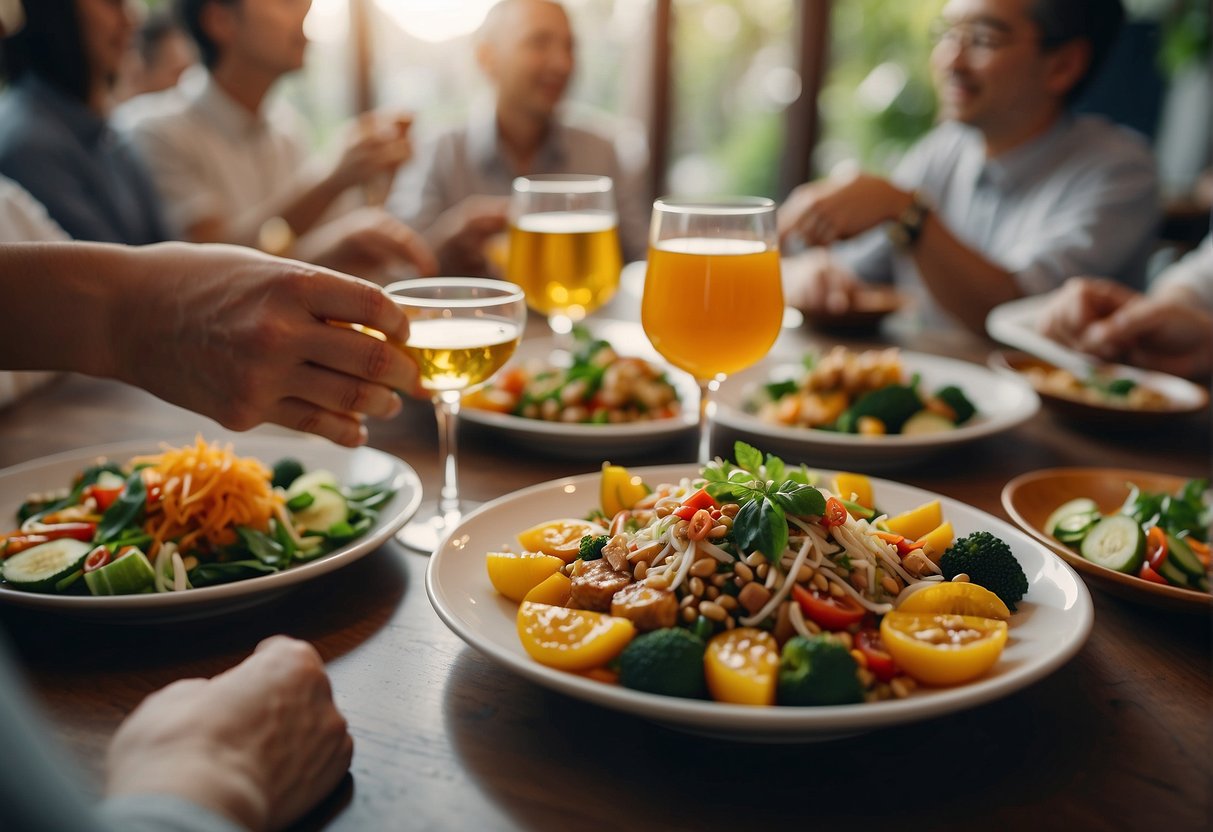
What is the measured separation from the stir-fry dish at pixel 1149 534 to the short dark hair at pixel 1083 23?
8.80 feet

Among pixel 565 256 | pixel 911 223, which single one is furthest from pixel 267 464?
pixel 911 223

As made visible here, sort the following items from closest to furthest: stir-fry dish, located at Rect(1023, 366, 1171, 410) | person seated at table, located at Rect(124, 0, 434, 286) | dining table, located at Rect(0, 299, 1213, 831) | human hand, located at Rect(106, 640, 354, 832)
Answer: human hand, located at Rect(106, 640, 354, 832), dining table, located at Rect(0, 299, 1213, 831), stir-fry dish, located at Rect(1023, 366, 1171, 410), person seated at table, located at Rect(124, 0, 434, 286)

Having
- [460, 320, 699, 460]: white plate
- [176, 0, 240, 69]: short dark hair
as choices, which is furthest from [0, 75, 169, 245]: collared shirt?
[460, 320, 699, 460]: white plate

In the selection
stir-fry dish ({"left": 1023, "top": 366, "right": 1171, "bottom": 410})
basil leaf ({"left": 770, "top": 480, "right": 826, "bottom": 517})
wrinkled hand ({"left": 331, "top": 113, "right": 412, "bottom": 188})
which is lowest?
stir-fry dish ({"left": 1023, "top": 366, "right": 1171, "bottom": 410})

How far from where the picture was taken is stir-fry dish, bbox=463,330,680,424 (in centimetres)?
183

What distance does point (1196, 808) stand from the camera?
0.85 m

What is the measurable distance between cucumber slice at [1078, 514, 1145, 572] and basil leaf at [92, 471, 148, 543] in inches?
52.2

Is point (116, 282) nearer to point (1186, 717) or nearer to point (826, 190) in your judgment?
point (1186, 717)

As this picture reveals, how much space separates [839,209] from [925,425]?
4.60 ft

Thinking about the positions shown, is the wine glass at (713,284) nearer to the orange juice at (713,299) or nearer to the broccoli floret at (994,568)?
the orange juice at (713,299)

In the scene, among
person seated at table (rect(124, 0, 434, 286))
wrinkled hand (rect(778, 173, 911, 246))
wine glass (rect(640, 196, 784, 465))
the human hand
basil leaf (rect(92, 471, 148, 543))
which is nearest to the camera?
the human hand

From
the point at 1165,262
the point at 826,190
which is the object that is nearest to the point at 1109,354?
the point at 826,190

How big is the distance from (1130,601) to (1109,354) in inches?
53.6

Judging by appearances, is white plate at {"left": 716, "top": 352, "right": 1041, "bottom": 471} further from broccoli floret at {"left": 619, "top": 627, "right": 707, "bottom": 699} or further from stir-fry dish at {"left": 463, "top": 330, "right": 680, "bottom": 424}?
broccoli floret at {"left": 619, "top": 627, "right": 707, "bottom": 699}
